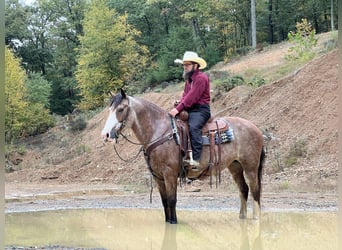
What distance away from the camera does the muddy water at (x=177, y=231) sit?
741cm

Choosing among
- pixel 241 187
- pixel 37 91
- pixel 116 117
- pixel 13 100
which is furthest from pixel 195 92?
pixel 37 91

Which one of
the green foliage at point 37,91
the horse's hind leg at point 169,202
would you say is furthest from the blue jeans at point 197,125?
the green foliage at point 37,91

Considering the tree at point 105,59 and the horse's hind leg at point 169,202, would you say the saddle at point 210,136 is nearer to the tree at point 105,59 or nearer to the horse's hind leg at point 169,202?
the horse's hind leg at point 169,202

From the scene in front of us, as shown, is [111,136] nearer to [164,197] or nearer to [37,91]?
[164,197]

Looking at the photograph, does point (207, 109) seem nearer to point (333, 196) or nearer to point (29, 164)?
point (333, 196)

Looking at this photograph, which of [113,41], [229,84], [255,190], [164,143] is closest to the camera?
[164,143]

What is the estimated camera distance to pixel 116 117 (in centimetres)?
836

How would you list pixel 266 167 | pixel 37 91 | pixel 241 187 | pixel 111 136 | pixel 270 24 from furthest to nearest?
1. pixel 270 24
2. pixel 37 91
3. pixel 266 167
4. pixel 241 187
5. pixel 111 136

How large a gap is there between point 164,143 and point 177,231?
1.43 meters

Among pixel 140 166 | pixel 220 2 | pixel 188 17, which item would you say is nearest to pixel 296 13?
pixel 220 2

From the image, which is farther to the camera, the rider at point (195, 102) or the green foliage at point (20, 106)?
the green foliage at point (20, 106)

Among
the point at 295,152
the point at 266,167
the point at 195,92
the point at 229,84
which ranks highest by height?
the point at 195,92

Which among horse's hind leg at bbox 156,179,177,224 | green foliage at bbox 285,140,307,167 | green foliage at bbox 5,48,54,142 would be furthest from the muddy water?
green foliage at bbox 5,48,54,142

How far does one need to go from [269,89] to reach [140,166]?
6.46 m
